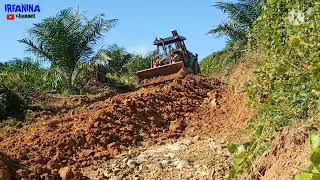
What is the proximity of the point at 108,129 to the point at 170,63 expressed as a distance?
892 centimetres

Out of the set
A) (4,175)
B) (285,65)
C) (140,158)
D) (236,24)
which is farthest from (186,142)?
(236,24)

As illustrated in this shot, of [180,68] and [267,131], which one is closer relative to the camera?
[267,131]

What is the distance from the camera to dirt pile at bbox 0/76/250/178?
8492 mm

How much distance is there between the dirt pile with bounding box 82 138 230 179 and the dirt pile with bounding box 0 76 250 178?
0.39m

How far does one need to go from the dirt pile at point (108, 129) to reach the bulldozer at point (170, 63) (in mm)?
4078

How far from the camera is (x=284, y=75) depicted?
A: 661 centimetres

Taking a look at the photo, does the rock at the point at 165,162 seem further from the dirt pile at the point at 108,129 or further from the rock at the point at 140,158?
the dirt pile at the point at 108,129

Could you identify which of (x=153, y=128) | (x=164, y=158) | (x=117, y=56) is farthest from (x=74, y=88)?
(x=117, y=56)

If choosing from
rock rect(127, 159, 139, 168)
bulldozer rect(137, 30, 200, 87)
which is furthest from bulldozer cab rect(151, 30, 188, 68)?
rock rect(127, 159, 139, 168)

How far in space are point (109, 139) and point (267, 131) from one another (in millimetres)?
4158

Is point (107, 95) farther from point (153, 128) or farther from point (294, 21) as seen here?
point (294, 21)

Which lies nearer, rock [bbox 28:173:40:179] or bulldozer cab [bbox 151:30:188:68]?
rock [bbox 28:173:40:179]

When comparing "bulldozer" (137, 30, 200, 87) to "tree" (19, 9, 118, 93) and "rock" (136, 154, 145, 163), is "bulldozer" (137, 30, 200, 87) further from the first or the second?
"rock" (136, 154, 145, 163)

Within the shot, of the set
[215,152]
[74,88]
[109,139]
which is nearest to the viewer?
[215,152]
